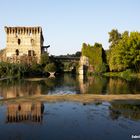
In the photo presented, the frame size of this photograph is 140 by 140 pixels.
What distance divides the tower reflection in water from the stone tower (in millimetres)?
74223

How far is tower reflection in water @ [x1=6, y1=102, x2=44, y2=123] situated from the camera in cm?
2559

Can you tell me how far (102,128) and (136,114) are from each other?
5.77 m

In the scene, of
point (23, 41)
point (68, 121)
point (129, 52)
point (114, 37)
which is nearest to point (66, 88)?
point (68, 121)

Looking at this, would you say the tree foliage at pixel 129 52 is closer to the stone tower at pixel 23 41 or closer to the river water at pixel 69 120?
the stone tower at pixel 23 41

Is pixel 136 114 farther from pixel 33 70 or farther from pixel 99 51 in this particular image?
pixel 99 51

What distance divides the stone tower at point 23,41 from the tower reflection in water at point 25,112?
7422 cm

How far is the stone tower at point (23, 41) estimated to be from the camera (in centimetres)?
10600

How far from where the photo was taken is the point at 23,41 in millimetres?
106688

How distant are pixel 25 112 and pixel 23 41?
262ft

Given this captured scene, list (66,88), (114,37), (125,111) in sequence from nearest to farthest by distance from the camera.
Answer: (125,111) → (66,88) → (114,37)

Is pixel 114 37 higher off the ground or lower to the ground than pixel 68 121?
higher

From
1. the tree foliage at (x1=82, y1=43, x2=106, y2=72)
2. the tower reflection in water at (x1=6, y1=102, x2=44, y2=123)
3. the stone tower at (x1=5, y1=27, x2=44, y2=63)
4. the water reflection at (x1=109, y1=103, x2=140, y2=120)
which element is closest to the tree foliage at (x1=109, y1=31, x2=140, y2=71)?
the tree foliage at (x1=82, y1=43, x2=106, y2=72)

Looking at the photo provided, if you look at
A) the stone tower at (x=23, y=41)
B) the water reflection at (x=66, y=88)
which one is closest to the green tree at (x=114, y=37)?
the stone tower at (x=23, y=41)

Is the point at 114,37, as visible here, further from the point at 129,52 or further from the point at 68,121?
the point at 68,121
